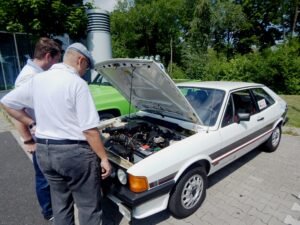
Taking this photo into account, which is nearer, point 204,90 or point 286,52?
point 204,90

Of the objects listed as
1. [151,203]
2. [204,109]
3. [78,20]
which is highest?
[78,20]

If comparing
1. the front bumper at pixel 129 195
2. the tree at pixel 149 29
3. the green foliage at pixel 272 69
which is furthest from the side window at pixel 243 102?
the tree at pixel 149 29

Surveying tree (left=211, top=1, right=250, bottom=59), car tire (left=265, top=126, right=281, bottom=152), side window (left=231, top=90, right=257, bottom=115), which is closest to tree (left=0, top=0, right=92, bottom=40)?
side window (left=231, top=90, right=257, bottom=115)

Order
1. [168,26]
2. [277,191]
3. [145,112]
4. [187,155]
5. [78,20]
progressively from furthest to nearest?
[168,26] → [78,20] → [145,112] → [277,191] → [187,155]

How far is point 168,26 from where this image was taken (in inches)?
914

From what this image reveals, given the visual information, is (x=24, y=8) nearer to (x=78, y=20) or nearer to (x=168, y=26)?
(x=78, y=20)

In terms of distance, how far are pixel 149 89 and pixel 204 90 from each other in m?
0.90

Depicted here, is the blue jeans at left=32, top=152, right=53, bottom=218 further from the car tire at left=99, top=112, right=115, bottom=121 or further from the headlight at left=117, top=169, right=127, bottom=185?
the car tire at left=99, top=112, right=115, bottom=121

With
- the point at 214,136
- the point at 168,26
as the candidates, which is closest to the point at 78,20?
the point at 214,136

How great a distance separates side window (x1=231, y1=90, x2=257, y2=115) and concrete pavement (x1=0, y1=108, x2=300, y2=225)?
1.11m

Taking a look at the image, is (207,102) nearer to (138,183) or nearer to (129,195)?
(138,183)

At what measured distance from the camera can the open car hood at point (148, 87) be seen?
258cm

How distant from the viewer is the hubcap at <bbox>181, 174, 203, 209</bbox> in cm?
268

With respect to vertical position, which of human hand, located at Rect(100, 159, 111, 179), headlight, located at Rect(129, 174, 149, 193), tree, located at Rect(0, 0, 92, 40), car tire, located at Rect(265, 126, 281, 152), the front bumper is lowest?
car tire, located at Rect(265, 126, 281, 152)
